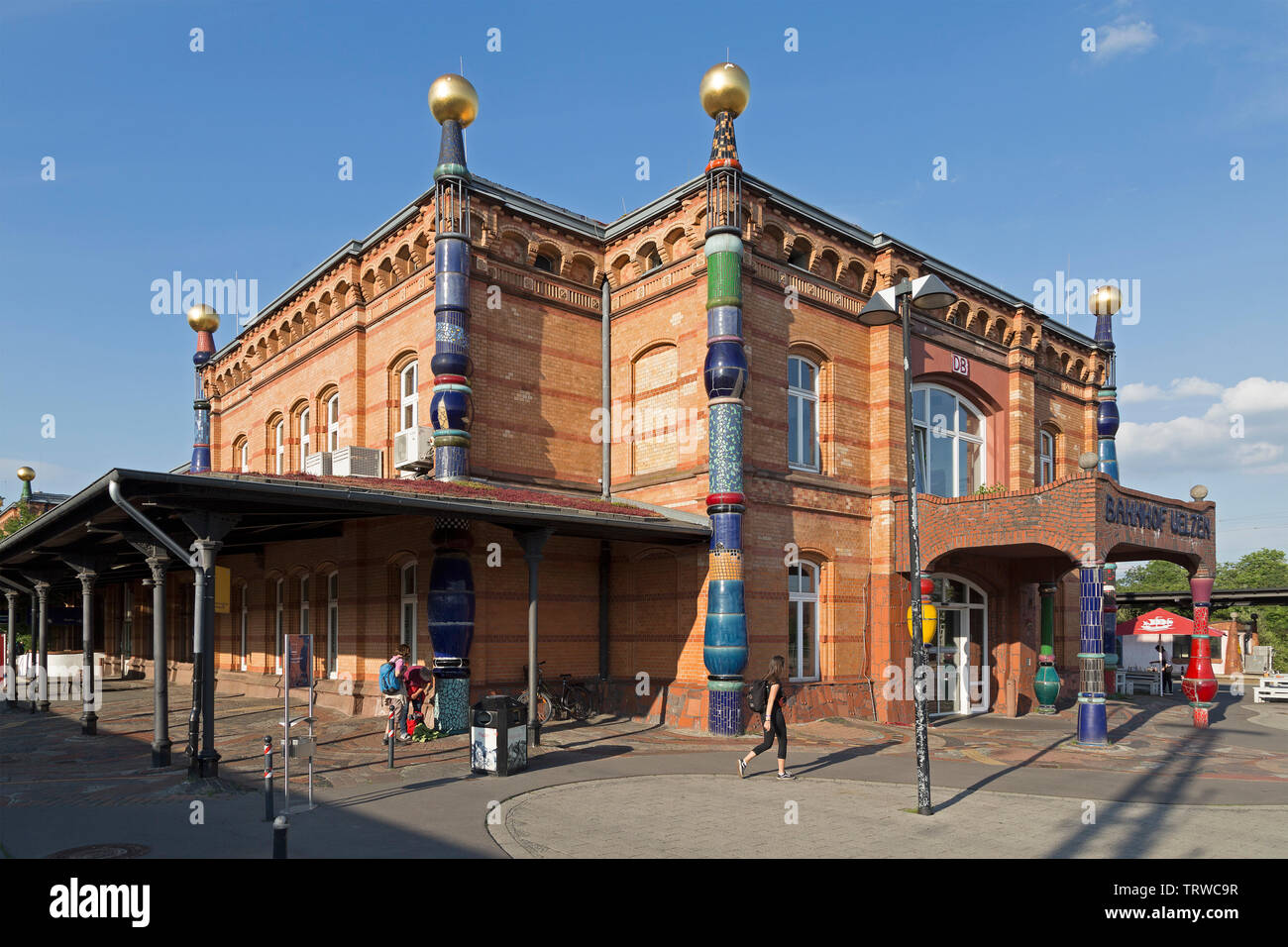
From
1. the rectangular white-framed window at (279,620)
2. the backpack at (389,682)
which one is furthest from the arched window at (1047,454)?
the rectangular white-framed window at (279,620)

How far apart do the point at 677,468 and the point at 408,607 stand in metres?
5.90

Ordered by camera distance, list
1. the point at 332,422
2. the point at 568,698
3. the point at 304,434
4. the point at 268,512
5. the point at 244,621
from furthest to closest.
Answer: the point at 244,621 → the point at 304,434 → the point at 332,422 → the point at 568,698 → the point at 268,512

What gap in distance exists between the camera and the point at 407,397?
63.3 feet

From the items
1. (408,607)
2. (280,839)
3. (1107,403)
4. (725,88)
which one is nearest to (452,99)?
(725,88)

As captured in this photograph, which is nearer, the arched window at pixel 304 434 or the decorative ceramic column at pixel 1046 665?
the decorative ceramic column at pixel 1046 665

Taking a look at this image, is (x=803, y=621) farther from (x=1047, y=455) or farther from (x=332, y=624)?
(x=1047, y=455)

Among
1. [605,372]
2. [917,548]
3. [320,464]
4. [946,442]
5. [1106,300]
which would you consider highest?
[1106,300]

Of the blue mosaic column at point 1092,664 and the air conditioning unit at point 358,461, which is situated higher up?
the air conditioning unit at point 358,461

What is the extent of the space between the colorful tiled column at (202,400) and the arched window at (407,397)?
1286 cm

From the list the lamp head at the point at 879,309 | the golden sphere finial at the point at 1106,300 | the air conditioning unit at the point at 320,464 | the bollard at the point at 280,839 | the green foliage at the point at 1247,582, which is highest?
the golden sphere finial at the point at 1106,300

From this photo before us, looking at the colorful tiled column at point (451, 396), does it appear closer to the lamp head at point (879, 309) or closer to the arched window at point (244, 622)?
the lamp head at point (879, 309)

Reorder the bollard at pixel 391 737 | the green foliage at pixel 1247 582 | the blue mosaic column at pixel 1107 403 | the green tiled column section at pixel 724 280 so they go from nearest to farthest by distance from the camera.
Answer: the bollard at pixel 391 737, the green tiled column section at pixel 724 280, the blue mosaic column at pixel 1107 403, the green foliage at pixel 1247 582

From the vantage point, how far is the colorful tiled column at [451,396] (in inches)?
610

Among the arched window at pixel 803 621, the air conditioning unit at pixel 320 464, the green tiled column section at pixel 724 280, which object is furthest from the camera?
the air conditioning unit at pixel 320 464
